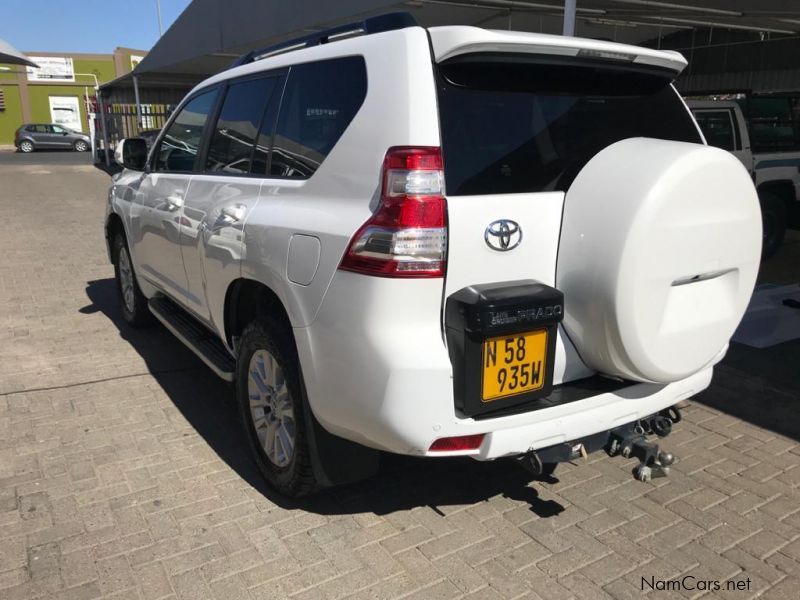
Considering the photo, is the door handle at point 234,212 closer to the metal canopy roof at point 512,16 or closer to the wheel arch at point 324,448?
the wheel arch at point 324,448

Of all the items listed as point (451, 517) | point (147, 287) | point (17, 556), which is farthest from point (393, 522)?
point (147, 287)

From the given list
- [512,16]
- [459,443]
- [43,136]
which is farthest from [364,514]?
[43,136]

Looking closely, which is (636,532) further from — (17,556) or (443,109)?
(17,556)

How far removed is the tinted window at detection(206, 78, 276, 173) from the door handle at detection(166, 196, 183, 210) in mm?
293

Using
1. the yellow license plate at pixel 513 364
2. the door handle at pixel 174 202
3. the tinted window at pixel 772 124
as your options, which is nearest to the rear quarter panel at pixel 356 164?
the yellow license plate at pixel 513 364

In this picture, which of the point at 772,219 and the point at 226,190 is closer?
the point at 226,190

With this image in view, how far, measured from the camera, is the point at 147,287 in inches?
193

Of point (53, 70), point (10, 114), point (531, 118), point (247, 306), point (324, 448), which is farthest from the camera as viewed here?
point (53, 70)

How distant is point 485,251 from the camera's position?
2283 millimetres

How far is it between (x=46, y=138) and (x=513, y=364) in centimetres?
3642

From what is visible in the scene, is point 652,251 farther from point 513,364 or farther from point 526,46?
point 526,46

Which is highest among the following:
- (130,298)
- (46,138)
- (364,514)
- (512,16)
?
(512,16)

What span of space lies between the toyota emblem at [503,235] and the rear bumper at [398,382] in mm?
255

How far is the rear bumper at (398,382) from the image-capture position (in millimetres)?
2199
